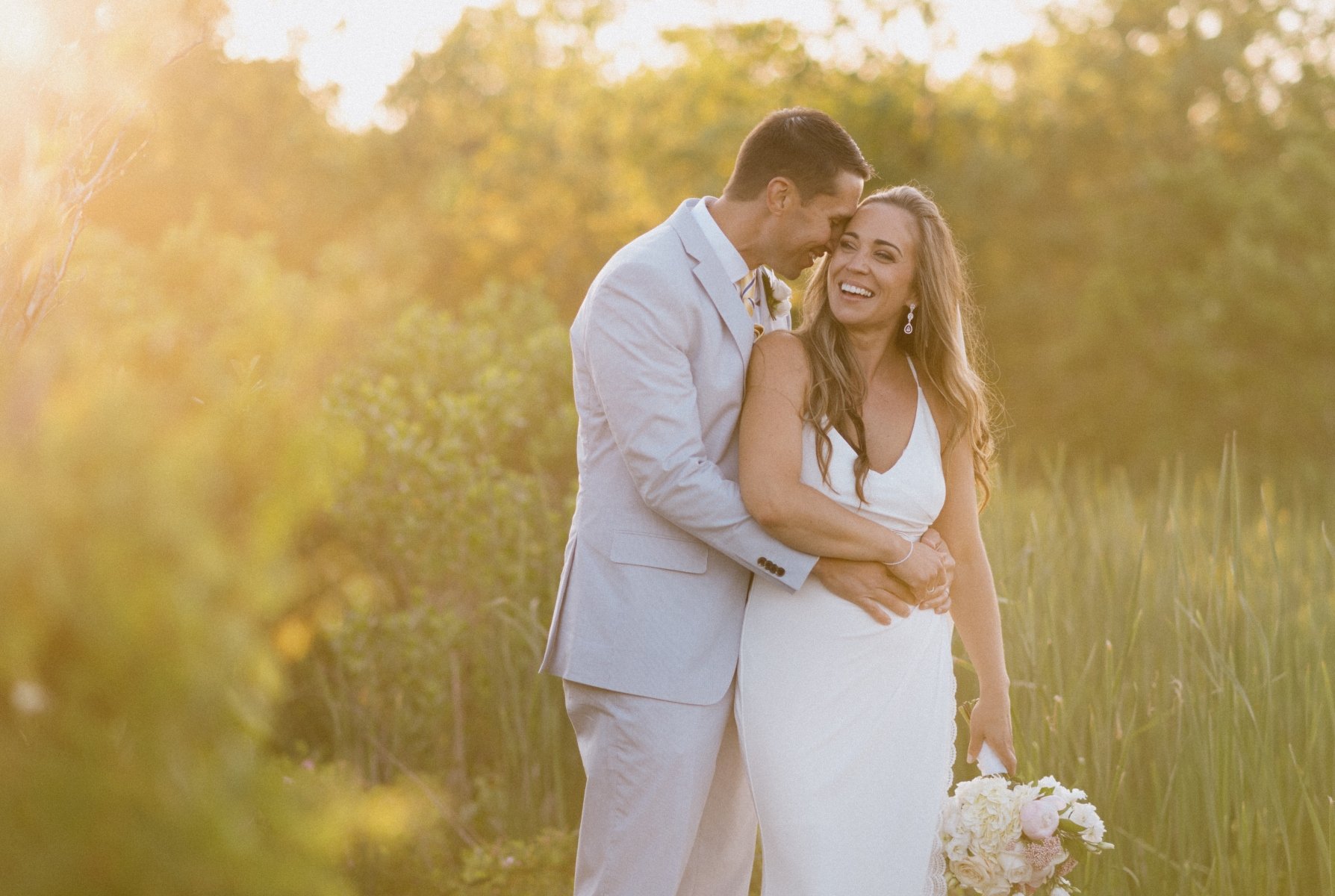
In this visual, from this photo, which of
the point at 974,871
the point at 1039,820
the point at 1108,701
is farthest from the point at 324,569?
the point at 1039,820

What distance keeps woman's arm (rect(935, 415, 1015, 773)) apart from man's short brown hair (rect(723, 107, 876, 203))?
0.69 meters

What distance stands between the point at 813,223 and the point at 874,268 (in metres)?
0.20

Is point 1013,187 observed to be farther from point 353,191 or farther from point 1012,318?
point 353,191

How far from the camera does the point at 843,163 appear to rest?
3277mm

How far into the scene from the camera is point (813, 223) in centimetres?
327

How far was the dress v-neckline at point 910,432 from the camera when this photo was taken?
10.0 ft

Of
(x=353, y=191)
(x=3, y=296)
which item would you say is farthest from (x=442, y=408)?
(x=353, y=191)

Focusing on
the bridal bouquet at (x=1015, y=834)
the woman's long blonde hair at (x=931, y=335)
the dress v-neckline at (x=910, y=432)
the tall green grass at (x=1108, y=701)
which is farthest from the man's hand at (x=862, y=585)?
the tall green grass at (x=1108, y=701)

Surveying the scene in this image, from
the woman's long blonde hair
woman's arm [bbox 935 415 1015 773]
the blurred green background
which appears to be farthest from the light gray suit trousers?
the blurred green background

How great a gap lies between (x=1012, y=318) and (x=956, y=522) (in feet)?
59.8

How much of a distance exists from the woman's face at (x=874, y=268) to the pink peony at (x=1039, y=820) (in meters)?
1.22

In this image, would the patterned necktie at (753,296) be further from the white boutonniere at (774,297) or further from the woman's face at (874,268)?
the woman's face at (874,268)

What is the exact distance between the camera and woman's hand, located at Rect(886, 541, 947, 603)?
3023mm

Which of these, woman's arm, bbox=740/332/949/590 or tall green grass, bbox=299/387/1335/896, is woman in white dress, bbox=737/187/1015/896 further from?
tall green grass, bbox=299/387/1335/896
